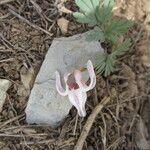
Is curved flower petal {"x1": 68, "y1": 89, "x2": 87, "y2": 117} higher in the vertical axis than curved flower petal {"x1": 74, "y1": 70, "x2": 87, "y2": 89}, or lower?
lower

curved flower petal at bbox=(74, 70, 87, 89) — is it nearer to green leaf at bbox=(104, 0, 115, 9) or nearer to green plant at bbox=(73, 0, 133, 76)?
green plant at bbox=(73, 0, 133, 76)

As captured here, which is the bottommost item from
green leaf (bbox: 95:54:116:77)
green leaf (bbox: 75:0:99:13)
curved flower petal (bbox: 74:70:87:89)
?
curved flower petal (bbox: 74:70:87:89)

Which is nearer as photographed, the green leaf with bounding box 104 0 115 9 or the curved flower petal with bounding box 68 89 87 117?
the curved flower petal with bounding box 68 89 87 117

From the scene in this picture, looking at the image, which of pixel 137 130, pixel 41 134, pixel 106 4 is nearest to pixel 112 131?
pixel 137 130

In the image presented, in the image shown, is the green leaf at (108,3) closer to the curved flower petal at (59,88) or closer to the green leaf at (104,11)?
the green leaf at (104,11)

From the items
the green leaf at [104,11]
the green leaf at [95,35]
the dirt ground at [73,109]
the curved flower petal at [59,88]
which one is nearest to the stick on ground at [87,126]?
the dirt ground at [73,109]

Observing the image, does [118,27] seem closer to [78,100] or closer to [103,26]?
[103,26]

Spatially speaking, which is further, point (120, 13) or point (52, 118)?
point (120, 13)

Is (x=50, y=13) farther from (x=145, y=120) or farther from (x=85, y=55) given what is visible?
(x=145, y=120)

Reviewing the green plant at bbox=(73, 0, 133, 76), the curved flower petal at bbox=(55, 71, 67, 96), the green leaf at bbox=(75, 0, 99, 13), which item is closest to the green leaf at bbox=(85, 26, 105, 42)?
the green plant at bbox=(73, 0, 133, 76)
